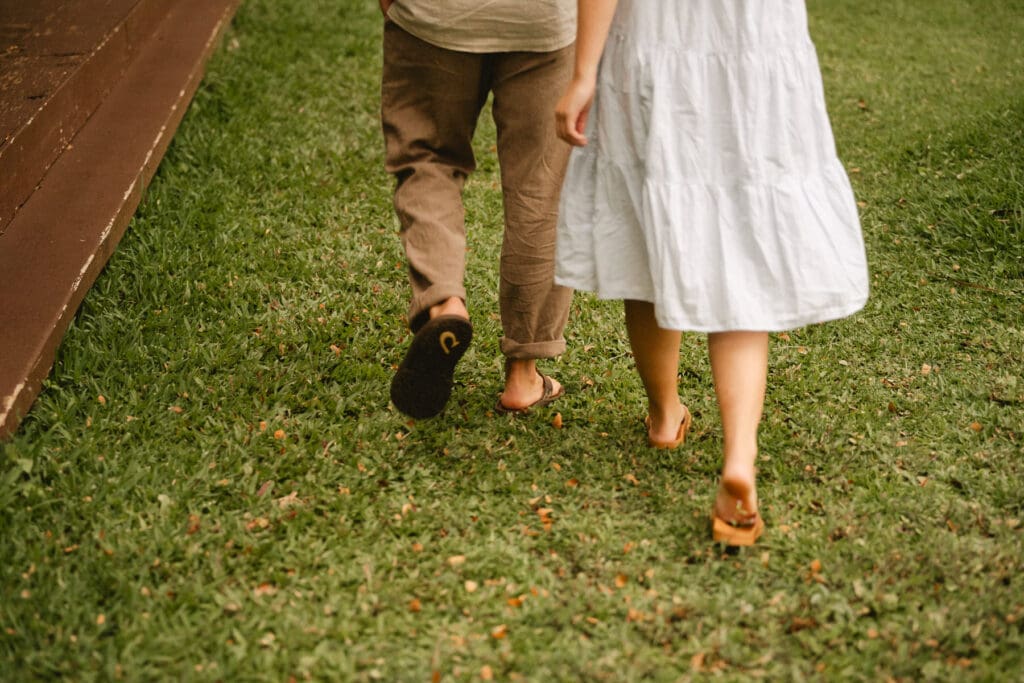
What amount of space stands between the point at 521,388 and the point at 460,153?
76 centimetres

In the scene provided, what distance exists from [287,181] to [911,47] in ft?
17.9

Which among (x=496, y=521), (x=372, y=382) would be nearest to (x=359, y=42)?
(x=372, y=382)

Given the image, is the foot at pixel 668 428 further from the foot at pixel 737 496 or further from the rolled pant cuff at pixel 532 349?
the foot at pixel 737 496

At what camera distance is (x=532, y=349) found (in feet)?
9.95

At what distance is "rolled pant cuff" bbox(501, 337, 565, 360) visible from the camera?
3.03 metres

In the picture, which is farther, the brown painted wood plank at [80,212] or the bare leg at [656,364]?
the brown painted wood plank at [80,212]

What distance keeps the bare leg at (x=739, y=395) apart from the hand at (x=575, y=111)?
0.59 meters

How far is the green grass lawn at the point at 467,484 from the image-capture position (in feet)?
7.32

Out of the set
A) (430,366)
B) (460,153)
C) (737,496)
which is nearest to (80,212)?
(460,153)

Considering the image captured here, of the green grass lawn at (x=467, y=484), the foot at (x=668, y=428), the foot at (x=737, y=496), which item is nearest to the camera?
the green grass lawn at (x=467, y=484)

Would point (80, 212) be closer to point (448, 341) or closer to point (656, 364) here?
point (448, 341)

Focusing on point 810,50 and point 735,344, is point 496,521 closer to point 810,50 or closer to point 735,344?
point 735,344

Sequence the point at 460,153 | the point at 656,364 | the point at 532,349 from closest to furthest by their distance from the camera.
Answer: the point at 656,364
the point at 460,153
the point at 532,349

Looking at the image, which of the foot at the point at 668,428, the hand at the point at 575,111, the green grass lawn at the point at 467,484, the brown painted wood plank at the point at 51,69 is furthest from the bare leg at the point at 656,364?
the brown painted wood plank at the point at 51,69
